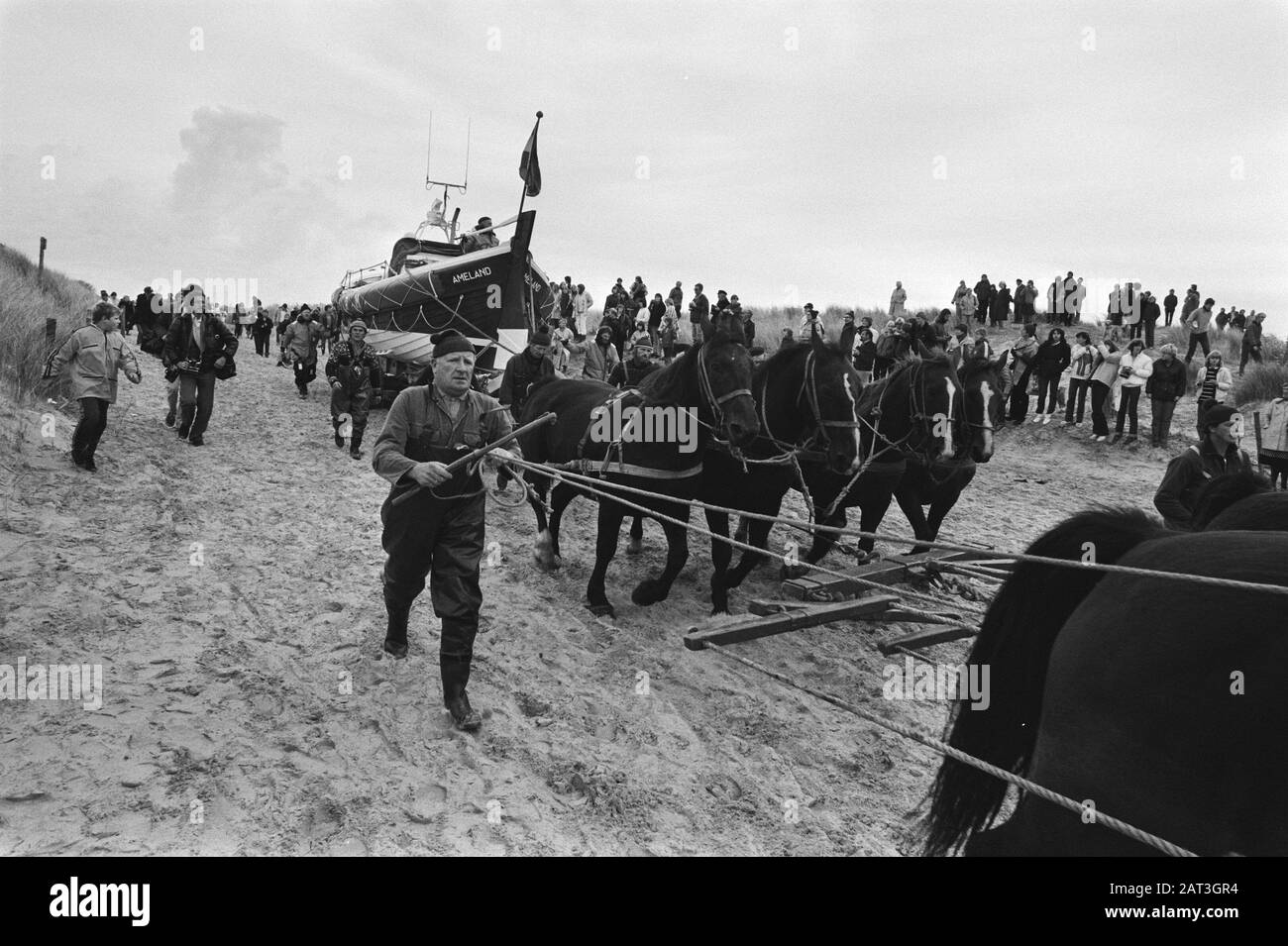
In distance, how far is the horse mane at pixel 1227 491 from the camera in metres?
3.34

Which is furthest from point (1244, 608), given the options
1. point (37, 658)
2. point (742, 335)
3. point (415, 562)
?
point (37, 658)

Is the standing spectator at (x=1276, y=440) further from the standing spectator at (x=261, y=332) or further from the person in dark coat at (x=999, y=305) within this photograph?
the standing spectator at (x=261, y=332)

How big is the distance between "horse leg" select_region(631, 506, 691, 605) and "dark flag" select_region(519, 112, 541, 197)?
12512 millimetres

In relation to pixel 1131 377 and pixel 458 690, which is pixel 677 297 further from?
pixel 458 690

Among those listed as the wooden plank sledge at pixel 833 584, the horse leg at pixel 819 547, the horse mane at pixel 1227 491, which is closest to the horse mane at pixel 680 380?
the wooden plank sledge at pixel 833 584

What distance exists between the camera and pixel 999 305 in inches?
1043

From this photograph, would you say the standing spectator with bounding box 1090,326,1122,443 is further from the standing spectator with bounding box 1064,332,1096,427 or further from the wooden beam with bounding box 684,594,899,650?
the wooden beam with bounding box 684,594,899,650

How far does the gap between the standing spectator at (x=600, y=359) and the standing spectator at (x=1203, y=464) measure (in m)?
9.04

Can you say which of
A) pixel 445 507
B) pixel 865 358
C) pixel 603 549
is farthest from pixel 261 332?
pixel 445 507

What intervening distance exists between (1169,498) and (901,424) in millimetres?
2758

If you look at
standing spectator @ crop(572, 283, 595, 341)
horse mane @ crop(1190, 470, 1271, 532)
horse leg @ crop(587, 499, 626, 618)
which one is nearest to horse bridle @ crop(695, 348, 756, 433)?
horse leg @ crop(587, 499, 626, 618)

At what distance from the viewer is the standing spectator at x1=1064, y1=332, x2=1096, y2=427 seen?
1736 centimetres

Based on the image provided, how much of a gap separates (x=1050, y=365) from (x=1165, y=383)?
260 cm

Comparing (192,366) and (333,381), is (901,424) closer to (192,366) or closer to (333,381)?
(333,381)
